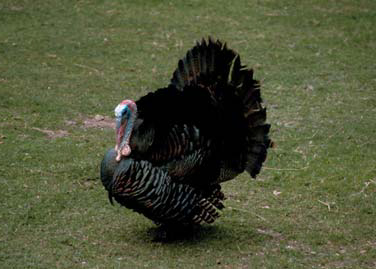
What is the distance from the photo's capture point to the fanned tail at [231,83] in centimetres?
711

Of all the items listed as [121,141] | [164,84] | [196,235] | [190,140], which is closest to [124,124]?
[121,141]

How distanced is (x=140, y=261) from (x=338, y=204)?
2.36m

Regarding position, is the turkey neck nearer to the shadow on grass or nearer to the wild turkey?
the wild turkey

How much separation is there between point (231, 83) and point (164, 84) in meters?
4.55

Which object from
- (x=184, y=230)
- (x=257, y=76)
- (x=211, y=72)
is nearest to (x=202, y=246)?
(x=184, y=230)

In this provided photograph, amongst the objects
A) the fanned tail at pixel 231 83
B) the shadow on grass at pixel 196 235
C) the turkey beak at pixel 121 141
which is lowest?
the shadow on grass at pixel 196 235

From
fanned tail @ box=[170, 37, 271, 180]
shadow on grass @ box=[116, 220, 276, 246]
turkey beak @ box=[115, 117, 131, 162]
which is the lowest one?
shadow on grass @ box=[116, 220, 276, 246]

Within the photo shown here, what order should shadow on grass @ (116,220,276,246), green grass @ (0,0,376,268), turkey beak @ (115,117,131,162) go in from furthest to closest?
shadow on grass @ (116,220,276,246), green grass @ (0,0,376,268), turkey beak @ (115,117,131,162)

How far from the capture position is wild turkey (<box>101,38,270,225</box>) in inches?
265

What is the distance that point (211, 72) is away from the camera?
7289 millimetres

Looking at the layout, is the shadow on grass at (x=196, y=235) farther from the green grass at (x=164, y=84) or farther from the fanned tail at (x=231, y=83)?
the fanned tail at (x=231, y=83)

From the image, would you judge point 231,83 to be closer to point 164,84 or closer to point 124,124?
point 124,124

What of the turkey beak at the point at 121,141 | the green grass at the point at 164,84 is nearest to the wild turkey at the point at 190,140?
the turkey beak at the point at 121,141

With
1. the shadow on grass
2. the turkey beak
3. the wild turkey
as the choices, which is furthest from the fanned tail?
the turkey beak
